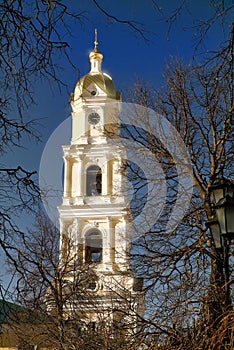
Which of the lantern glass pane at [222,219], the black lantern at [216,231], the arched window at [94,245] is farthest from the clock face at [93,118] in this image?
the lantern glass pane at [222,219]

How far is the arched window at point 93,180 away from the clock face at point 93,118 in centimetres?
222

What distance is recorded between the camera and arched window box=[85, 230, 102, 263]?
2473 centimetres

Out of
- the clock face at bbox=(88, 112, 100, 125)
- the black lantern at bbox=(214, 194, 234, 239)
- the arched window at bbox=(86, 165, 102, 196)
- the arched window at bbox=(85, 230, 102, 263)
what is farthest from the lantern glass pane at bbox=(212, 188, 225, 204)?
the clock face at bbox=(88, 112, 100, 125)

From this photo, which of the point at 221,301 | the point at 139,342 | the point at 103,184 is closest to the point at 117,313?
the point at 139,342

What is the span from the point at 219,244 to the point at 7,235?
2.12m

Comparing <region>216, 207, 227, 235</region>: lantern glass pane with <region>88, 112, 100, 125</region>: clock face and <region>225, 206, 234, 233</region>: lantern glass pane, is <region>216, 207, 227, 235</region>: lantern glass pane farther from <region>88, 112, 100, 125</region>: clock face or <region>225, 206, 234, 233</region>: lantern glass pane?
<region>88, 112, 100, 125</region>: clock face

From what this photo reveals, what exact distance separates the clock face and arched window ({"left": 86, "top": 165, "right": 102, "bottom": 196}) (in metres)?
2.22

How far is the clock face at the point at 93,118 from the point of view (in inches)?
1171

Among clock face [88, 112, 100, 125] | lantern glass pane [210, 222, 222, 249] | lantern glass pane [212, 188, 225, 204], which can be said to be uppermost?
clock face [88, 112, 100, 125]

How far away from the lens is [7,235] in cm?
423

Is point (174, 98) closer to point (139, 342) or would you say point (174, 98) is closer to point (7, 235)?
point (139, 342)

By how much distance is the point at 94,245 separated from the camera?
26953mm

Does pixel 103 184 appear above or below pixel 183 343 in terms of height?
above

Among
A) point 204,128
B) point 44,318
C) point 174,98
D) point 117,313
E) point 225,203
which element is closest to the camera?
point 225,203
